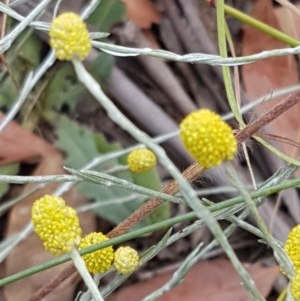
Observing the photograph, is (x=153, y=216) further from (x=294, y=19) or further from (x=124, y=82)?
(x=294, y=19)

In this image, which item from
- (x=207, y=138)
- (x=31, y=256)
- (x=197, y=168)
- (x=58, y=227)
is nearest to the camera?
(x=207, y=138)

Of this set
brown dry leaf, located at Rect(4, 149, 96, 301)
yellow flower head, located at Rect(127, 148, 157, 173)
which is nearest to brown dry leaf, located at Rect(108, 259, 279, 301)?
brown dry leaf, located at Rect(4, 149, 96, 301)

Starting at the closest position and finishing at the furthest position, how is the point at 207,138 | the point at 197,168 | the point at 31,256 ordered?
1. the point at 207,138
2. the point at 197,168
3. the point at 31,256

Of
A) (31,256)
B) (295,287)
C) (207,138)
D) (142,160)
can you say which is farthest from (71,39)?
(31,256)

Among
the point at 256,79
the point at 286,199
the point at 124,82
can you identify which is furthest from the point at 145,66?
the point at 286,199

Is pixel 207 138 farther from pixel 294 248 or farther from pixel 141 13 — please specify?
pixel 141 13

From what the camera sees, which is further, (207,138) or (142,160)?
(142,160)

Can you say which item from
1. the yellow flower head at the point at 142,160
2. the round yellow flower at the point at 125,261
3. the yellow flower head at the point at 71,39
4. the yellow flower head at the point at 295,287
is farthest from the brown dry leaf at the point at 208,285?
the yellow flower head at the point at 71,39
